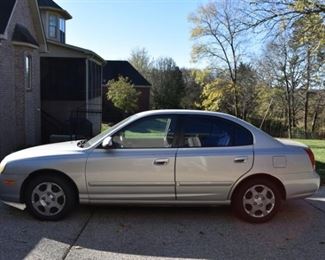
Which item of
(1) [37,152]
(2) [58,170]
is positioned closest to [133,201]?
(2) [58,170]

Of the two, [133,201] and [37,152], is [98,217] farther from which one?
[37,152]

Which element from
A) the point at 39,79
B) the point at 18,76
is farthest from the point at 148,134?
the point at 39,79

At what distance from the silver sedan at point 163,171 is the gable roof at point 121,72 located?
47.7 meters

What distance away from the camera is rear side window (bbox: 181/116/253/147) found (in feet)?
21.8

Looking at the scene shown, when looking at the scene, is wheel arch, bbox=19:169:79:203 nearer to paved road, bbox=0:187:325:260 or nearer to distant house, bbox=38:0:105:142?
paved road, bbox=0:187:325:260

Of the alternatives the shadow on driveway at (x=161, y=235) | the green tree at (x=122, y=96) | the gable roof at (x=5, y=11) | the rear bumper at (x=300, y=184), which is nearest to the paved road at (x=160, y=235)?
the shadow on driveway at (x=161, y=235)

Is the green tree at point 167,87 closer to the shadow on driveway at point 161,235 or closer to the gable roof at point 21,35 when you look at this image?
the gable roof at point 21,35

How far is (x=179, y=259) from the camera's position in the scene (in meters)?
5.12

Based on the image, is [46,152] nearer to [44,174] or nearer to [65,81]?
[44,174]

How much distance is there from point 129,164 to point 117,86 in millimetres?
38500

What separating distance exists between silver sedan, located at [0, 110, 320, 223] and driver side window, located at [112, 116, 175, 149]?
14 mm

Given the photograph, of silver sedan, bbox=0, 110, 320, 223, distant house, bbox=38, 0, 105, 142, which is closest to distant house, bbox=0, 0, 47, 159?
distant house, bbox=38, 0, 105, 142

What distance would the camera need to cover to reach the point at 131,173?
6.47m

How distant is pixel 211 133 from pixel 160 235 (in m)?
1.66
